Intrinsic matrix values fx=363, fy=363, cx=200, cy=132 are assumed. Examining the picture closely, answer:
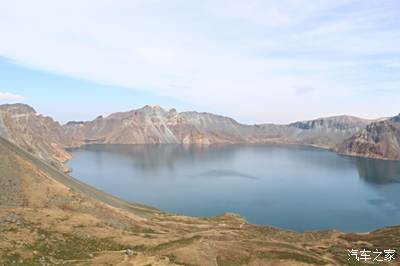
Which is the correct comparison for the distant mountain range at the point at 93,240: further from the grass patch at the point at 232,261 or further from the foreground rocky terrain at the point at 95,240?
the grass patch at the point at 232,261

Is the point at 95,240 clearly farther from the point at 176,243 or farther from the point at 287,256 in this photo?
the point at 287,256

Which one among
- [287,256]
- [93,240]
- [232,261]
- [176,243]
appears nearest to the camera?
[232,261]

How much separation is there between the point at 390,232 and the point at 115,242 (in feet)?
249

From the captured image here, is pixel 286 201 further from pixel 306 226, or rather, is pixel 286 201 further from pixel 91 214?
pixel 91 214

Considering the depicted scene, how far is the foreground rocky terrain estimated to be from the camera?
164 ft

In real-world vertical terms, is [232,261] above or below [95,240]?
below

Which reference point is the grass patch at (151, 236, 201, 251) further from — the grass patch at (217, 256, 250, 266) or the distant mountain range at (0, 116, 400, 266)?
the grass patch at (217, 256, 250, 266)

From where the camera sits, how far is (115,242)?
2250 inches

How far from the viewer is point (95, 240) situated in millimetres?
57125

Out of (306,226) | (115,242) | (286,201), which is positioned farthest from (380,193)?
(115,242)

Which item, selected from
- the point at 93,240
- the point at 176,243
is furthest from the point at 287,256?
the point at 93,240

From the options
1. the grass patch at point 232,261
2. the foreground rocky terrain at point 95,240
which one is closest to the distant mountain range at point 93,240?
the foreground rocky terrain at point 95,240

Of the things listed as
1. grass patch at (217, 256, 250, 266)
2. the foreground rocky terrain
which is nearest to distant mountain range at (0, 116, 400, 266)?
the foreground rocky terrain

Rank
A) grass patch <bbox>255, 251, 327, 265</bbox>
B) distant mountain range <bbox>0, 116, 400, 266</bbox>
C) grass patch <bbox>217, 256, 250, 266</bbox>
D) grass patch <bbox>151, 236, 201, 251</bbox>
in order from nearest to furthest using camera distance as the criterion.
A: 1. distant mountain range <bbox>0, 116, 400, 266</bbox>
2. grass patch <bbox>217, 256, 250, 266</bbox>
3. grass patch <bbox>151, 236, 201, 251</bbox>
4. grass patch <bbox>255, 251, 327, 265</bbox>
